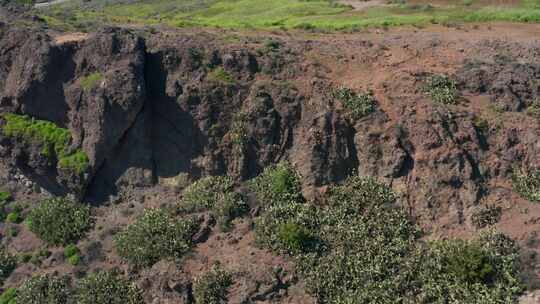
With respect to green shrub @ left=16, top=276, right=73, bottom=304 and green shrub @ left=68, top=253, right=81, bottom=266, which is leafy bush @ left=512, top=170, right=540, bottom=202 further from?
green shrub @ left=16, top=276, right=73, bottom=304

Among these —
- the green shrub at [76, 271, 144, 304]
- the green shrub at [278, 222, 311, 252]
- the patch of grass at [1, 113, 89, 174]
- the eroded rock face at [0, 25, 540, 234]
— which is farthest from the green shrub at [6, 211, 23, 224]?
the green shrub at [278, 222, 311, 252]

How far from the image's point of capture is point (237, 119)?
100ft

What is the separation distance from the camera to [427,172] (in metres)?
27.5

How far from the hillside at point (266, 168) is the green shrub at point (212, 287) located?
0.06 m

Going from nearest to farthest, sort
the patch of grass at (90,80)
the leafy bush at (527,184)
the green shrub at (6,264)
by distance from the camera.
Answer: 1. the leafy bush at (527,184)
2. the green shrub at (6,264)
3. the patch of grass at (90,80)

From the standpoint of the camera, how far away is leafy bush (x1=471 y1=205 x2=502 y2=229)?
25656mm

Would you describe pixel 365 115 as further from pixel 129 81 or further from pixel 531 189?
pixel 129 81

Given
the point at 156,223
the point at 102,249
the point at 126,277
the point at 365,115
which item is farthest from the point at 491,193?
the point at 102,249

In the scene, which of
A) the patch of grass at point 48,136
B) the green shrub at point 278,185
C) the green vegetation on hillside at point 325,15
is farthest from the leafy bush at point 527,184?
the patch of grass at point 48,136

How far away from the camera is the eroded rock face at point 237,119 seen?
91.1ft

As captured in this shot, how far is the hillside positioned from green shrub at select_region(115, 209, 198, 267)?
0.08m

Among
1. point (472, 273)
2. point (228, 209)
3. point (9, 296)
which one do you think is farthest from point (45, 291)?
point (472, 273)

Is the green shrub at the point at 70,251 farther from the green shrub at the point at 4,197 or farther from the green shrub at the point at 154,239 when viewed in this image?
the green shrub at the point at 4,197

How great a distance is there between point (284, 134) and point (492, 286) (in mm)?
14228
